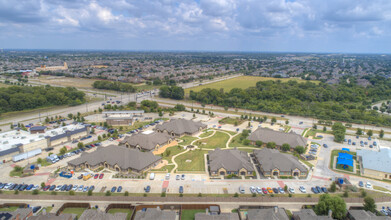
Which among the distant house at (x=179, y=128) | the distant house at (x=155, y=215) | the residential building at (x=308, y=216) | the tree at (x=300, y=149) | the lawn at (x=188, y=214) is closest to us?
the distant house at (x=155, y=215)

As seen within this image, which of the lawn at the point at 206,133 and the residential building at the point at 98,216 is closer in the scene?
the residential building at the point at 98,216

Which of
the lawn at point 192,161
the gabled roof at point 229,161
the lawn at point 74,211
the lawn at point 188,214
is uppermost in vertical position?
the gabled roof at point 229,161

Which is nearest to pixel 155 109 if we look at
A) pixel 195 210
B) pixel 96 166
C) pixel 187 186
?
pixel 96 166

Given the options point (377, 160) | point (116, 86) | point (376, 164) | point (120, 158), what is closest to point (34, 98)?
point (116, 86)

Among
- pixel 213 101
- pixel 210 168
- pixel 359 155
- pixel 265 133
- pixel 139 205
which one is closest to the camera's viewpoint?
pixel 139 205

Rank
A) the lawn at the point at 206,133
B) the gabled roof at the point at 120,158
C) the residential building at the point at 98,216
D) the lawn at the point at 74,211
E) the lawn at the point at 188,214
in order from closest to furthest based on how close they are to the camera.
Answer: the residential building at the point at 98,216 → the lawn at the point at 188,214 → the lawn at the point at 74,211 → the gabled roof at the point at 120,158 → the lawn at the point at 206,133

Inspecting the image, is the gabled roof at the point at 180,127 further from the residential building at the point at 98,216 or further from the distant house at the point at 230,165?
the residential building at the point at 98,216

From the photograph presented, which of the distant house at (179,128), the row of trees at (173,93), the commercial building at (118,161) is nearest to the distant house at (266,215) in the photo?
the commercial building at (118,161)

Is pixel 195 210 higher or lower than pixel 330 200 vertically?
lower

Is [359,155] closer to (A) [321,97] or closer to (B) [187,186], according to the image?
(B) [187,186]
